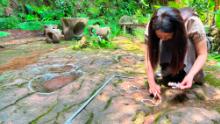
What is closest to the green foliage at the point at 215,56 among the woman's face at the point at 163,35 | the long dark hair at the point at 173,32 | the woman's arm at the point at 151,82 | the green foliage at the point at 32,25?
the long dark hair at the point at 173,32

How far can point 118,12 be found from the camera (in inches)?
539

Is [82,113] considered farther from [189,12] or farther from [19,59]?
[19,59]

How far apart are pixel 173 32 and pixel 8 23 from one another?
9.16 meters

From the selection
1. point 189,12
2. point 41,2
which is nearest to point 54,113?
point 189,12

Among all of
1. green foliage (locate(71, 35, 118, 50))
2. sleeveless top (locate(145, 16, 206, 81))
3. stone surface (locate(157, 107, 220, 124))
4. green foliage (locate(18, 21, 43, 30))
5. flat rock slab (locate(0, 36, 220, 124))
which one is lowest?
flat rock slab (locate(0, 36, 220, 124))

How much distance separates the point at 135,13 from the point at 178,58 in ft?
36.5

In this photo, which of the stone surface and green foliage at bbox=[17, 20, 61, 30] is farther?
green foliage at bbox=[17, 20, 61, 30]

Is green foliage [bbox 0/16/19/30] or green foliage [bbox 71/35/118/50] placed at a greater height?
green foliage [bbox 0/16/19/30]

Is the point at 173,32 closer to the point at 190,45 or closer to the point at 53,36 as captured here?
the point at 190,45

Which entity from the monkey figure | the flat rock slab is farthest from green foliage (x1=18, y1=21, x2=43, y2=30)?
the flat rock slab

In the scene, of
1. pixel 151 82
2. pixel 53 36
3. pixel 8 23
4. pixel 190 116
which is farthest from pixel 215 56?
pixel 8 23

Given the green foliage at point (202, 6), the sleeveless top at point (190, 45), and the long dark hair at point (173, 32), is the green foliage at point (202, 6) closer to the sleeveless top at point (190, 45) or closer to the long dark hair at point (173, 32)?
the sleeveless top at point (190, 45)

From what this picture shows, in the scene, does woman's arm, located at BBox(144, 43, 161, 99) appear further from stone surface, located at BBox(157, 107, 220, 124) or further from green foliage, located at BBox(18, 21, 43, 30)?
green foliage, located at BBox(18, 21, 43, 30)

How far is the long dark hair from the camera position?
9.23ft
